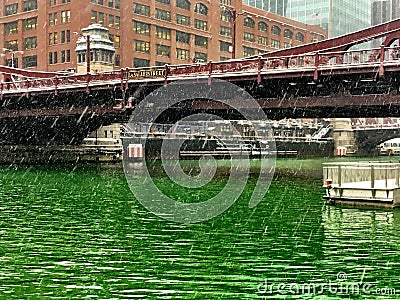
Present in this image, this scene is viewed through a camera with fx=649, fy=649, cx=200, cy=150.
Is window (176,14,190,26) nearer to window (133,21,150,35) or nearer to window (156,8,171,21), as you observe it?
window (156,8,171,21)

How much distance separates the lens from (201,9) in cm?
13112

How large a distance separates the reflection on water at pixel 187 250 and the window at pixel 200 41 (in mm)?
100584

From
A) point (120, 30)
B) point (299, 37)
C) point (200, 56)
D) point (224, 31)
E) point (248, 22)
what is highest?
point (248, 22)

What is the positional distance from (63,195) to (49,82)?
889 inches

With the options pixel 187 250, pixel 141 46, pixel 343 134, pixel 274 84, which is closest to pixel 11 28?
pixel 141 46

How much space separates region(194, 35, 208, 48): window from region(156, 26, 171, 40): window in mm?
8492

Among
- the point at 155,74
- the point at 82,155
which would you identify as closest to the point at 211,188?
the point at 155,74

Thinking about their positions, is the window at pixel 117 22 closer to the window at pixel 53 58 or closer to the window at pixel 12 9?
the window at pixel 53 58

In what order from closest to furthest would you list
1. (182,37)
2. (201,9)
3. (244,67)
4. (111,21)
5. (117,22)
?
(244,67)
(111,21)
(117,22)
(182,37)
(201,9)

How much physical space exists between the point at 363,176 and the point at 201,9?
10570 cm

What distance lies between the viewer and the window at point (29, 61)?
369ft

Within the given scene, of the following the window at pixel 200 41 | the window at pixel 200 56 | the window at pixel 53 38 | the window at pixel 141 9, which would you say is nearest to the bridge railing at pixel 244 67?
the window at pixel 53 38

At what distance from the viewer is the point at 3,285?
14.4m

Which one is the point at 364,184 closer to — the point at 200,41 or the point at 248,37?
the point at 200,41
